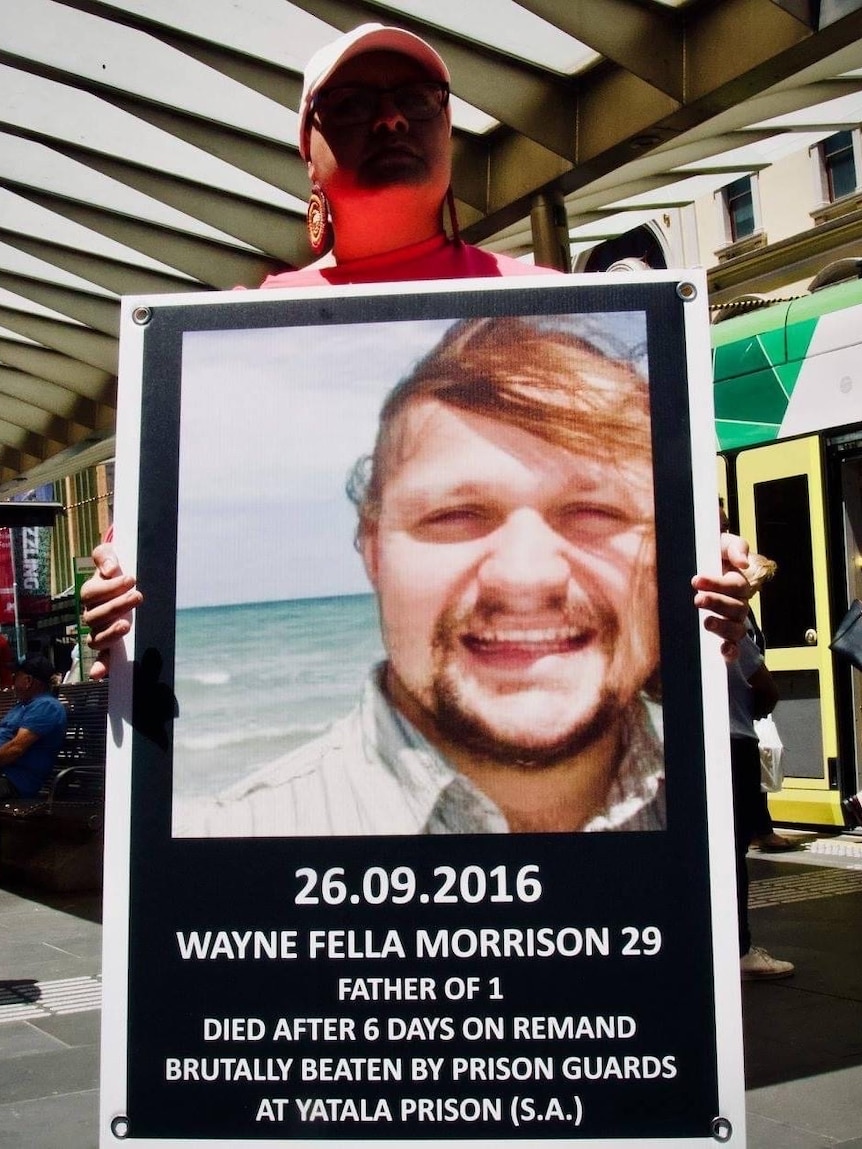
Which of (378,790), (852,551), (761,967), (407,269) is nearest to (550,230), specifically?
(852,551)

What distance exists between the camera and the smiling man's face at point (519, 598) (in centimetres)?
190

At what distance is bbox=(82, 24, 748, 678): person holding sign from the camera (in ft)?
7.14

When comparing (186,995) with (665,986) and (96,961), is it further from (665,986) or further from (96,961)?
(96,961)

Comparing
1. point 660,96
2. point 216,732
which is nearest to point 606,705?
point 216,732

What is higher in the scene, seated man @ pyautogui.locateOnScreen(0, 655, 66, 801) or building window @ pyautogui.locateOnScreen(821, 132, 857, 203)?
building window @ pyautogui.locateOnScreen(821, 132, 857, 203)

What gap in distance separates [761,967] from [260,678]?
173 inches

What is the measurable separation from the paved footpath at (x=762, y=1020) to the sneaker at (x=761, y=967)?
5 centimetres

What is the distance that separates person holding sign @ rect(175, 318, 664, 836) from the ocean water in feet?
0.08

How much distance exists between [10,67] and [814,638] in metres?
6.04

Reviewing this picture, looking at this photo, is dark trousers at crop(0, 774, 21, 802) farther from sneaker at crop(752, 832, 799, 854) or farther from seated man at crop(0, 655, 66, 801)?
sneaker at crop(752, 832, 799, 854)

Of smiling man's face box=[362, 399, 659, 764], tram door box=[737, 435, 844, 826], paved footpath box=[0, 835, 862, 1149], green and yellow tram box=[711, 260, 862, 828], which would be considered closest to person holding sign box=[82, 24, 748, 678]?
smiling man's face box=[362, 399, 659, 764]

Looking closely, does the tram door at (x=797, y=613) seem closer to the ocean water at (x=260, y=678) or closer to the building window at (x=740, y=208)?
the ocean water at (x=260, y=678)

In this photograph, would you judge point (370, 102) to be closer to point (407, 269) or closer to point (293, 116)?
point (407, 269)

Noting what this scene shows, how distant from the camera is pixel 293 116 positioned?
332 inches
